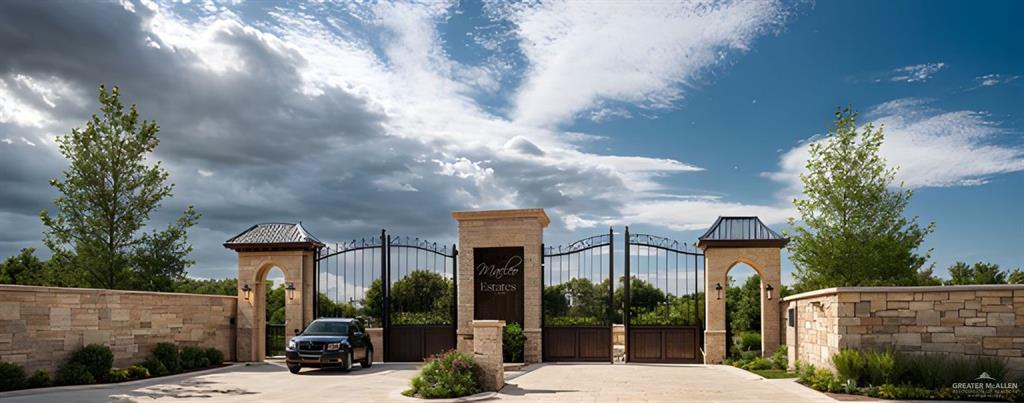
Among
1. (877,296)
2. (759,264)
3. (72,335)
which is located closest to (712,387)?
(877,296)

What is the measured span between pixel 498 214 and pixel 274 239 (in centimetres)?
717

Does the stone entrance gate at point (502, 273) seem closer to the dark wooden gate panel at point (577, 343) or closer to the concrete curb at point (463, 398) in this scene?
the dark wooden gate panel at point (577, 343)

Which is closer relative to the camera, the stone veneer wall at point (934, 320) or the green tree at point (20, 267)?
the stone veneer wall at point (934, 320)

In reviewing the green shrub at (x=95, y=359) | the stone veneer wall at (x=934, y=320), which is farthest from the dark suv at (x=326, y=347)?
the stone veneer wall at (x=934, y=320)

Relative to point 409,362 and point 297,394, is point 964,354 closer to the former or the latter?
point 297,394

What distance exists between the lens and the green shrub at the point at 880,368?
44.7 feet

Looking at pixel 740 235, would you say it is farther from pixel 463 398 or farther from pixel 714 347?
pixel 463 398

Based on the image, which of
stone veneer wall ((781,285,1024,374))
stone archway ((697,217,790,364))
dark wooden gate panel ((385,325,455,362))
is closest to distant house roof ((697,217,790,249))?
stone archway ((697,217,790,364))

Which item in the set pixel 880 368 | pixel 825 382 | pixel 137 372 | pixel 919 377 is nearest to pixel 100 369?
pixel 137 372

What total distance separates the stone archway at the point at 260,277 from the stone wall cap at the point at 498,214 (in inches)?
182

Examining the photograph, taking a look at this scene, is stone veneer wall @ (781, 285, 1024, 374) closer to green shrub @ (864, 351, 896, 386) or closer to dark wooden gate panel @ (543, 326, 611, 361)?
green shrub @ (864, 351, 896, 386)

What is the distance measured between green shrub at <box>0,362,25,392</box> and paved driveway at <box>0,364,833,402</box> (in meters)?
0.67

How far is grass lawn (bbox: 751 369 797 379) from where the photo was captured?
17.7m

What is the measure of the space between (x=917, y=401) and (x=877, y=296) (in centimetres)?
222
